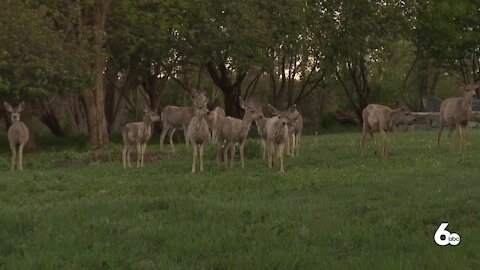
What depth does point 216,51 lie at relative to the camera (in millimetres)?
36000

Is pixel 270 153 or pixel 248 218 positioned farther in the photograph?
pixel 270 153

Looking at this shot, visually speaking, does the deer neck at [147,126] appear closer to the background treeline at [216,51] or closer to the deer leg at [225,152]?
the deer leg at [225,152]

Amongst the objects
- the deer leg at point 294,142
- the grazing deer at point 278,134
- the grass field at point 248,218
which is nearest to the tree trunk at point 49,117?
the deer leg at point 294,142

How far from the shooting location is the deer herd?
711 inches

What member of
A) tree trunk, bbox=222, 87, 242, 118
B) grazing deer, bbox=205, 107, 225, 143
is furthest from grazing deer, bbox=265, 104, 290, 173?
tree trunk, bbox=222, 87, 242, 118

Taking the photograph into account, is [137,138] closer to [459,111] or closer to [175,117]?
[175,117]

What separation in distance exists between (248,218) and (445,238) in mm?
2816

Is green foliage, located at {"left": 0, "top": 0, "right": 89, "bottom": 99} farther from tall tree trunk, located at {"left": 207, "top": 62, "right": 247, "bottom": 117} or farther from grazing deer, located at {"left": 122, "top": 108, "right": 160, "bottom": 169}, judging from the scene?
tall tree trunk, located at {"left": 207, "top": 62, "right": 247, "bottom": 117}

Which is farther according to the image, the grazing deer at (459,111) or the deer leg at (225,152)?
the grazing deer at (459,111)

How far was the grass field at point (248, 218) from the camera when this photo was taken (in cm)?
839

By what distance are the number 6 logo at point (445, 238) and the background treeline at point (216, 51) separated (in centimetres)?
1873

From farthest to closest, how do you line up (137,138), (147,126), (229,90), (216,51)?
(229,90)
(216,51)
(147,126)
(137,138)

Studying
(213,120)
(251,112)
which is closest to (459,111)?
(251,112)

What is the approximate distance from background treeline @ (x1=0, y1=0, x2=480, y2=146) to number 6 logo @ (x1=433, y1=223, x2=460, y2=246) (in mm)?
18728
